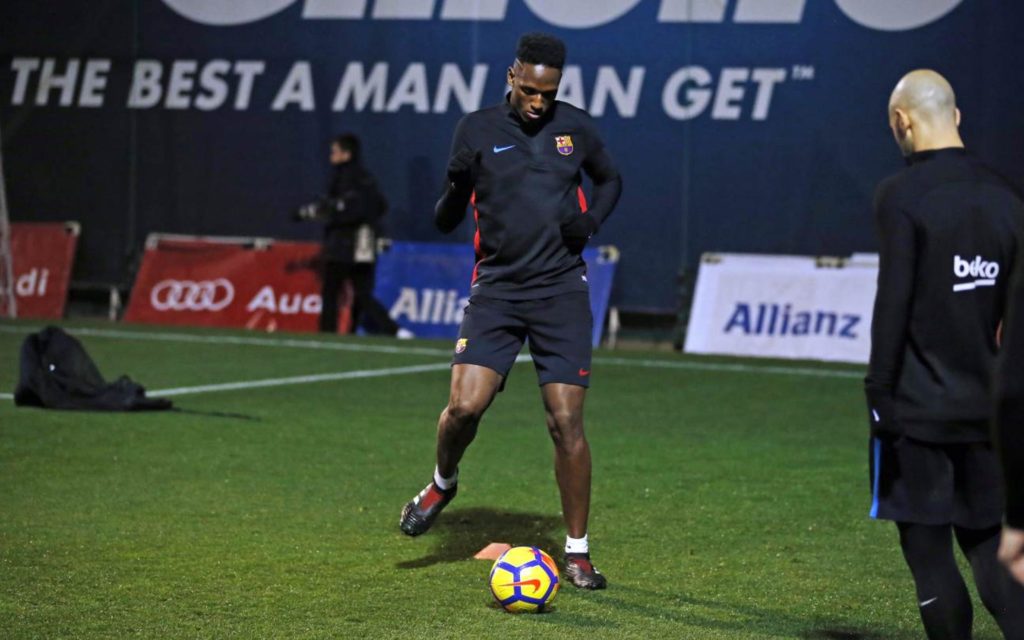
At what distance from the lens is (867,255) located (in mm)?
16812

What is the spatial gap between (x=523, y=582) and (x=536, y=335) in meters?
1.19

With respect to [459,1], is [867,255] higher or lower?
lower

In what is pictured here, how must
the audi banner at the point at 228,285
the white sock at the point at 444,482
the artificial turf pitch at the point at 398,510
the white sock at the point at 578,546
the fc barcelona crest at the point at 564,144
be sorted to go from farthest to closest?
1. the audi banner at the point at 228,285
2. the white sock at the point at 444,482
3. the fc barcelona crest at the point at 564,144
4. the white sock at the point at 578,546
5. the artificial turf pitch at the point at 398,510

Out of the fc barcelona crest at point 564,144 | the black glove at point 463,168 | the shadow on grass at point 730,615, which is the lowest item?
the shadow on grass at point 730,615

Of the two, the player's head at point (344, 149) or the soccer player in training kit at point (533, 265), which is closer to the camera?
the soccer player in training kit at point (533, 265)

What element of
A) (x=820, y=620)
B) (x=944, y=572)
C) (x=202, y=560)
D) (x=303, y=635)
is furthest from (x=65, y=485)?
(x=944, y=572)

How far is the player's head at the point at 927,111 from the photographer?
15.7ft

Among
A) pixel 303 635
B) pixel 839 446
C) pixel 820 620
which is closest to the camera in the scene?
pixel 303 635

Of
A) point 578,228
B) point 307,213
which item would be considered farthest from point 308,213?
point 578,228

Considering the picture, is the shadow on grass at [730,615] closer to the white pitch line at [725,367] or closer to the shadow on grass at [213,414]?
the shadow on grass at [213,414]

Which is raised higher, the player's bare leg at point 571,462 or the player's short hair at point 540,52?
the player's short hair at point 540,52

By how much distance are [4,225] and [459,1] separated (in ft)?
18.7

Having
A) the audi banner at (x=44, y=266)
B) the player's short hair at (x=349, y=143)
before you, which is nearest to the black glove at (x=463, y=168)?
the player's short hair at (x=349, y=143)

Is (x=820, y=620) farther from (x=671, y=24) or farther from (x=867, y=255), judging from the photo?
(x=671, y=24)
